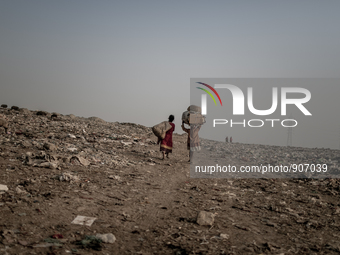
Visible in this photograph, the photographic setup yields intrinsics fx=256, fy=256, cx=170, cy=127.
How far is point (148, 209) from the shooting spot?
393 cm

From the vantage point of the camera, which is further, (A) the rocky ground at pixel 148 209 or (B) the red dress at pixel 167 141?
(B) the red dress at pixel 167 141

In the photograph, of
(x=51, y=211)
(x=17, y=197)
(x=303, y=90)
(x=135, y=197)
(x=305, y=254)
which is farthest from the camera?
(x=303, y=90)

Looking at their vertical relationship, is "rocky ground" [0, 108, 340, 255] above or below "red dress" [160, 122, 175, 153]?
below

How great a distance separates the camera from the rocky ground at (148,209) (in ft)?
9.11

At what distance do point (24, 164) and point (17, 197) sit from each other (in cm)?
199

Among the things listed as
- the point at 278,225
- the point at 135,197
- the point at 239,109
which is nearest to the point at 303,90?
the point at 239,109

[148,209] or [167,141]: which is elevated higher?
[167,141]

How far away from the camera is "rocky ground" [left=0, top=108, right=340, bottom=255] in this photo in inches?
109

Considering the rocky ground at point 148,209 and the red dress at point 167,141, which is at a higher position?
the red dress at point 167,141

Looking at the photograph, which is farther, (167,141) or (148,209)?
(167,141)

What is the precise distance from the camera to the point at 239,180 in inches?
260

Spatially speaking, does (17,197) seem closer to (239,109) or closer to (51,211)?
(51,211)

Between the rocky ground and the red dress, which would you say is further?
the red dress

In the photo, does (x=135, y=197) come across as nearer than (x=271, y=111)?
Yes
